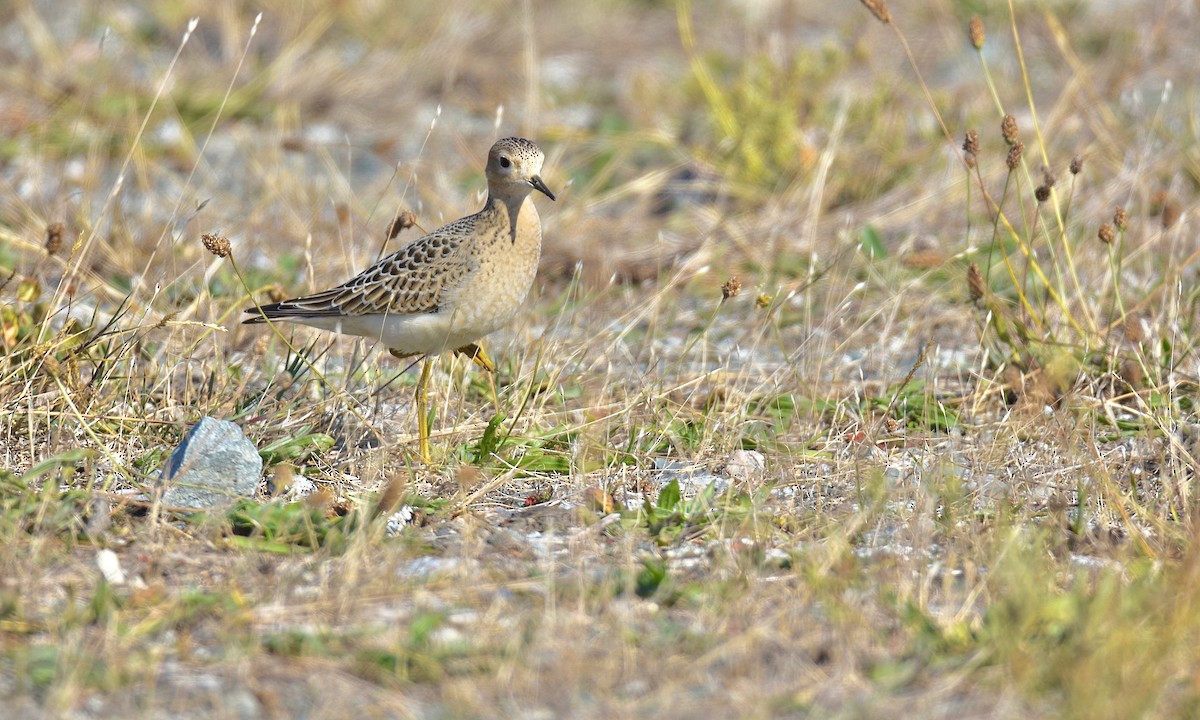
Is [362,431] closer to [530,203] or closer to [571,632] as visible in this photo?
[530,203]

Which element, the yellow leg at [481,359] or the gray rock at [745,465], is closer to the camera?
the gray rock at [745,465]

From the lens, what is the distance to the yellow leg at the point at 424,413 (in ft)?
17.3

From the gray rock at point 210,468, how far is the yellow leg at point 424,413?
0.66m

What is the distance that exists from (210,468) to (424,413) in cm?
86

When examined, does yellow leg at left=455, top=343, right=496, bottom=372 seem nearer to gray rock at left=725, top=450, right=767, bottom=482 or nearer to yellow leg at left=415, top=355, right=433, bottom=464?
yellow leg at left=415, top=355, right=433, bottom=464

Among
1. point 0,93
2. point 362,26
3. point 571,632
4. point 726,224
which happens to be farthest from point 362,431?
point 362,26

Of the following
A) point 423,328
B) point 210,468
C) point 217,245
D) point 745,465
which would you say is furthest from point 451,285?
point 745,465

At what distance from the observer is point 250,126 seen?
9953mm

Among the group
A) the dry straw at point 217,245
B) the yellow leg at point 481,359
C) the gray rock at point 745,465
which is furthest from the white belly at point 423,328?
the gray rock at point 745,465

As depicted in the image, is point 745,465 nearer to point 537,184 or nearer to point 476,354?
point 476,354

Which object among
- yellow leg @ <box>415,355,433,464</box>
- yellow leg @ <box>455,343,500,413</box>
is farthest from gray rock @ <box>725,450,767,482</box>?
yellow leg @ <box>415,355,433,464</box>

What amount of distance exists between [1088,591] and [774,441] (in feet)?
5.43

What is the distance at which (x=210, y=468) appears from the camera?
15.6 feet

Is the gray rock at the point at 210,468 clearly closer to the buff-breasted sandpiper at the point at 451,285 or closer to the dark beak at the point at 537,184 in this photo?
the buff-breasted sandpiper at the point at 451,285
